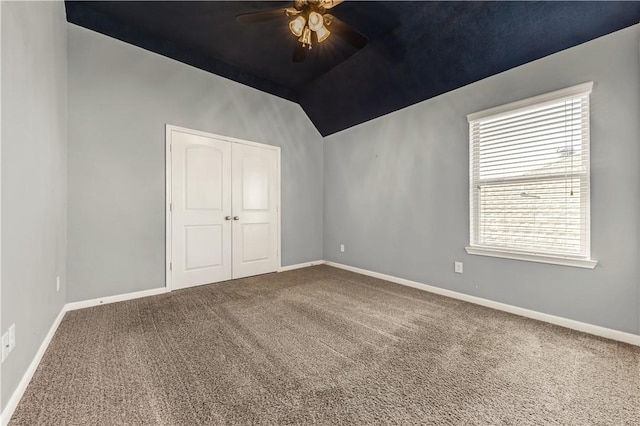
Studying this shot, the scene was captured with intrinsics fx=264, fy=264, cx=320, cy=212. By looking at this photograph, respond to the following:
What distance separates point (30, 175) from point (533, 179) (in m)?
4.08

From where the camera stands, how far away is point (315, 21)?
2.24 metres

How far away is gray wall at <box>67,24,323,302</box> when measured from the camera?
9.33 feet

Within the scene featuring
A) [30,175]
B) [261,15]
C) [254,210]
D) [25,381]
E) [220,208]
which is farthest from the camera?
[254,210]

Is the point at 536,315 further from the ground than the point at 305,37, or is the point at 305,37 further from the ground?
Result: the point at 305,37

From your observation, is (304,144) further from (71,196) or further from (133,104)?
(71,196)

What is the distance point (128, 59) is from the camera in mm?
3141

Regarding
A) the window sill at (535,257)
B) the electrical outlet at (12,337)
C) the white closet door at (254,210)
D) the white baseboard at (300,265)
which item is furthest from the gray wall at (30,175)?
the window sill at (535,257)

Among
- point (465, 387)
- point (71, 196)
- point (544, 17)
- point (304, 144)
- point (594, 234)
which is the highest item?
point (544, 17)

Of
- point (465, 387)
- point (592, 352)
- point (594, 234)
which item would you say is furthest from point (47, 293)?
point (594, 234)

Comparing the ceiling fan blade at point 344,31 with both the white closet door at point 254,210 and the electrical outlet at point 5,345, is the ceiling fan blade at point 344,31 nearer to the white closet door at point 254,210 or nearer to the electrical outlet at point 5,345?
the white closet door at point 254,210

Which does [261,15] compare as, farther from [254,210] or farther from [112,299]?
[112,299]

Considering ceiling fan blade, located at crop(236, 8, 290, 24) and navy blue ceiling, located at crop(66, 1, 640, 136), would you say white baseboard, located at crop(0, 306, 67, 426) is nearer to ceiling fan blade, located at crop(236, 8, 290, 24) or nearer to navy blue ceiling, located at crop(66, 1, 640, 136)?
ceiling fan blade, located at crop(236, 8, 290, 24)

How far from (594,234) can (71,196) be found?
501 cm

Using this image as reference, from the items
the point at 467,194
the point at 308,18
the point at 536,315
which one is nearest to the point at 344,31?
the point at 308,18
